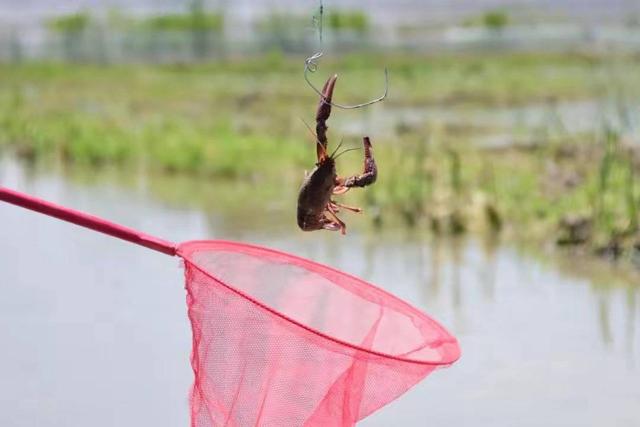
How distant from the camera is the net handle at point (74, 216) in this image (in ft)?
13.7

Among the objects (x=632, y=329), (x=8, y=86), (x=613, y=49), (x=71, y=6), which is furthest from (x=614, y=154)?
(x=71, y=6)

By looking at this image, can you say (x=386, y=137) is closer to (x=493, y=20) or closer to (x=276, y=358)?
(x=493, y=20)

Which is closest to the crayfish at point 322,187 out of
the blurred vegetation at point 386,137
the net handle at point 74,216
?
the net handle at point 74,216

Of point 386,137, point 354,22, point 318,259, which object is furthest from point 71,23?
point 318,259

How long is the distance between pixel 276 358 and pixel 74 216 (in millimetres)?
742

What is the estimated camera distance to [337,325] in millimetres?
5141

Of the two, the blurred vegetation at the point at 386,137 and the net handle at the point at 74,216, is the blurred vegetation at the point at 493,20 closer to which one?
the blurred vegetation at the point at 386,137

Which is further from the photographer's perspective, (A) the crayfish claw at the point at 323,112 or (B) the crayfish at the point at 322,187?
(B) the crayfish at the point at 322,187

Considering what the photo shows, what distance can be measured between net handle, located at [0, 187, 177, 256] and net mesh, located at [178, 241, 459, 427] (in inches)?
9.4

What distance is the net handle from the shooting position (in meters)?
4.17

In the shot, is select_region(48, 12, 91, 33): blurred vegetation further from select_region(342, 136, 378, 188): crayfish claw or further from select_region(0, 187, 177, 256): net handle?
select_region(342, 136, 378, 188): crayfish claw

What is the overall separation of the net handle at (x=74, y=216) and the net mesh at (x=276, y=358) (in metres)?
0.24

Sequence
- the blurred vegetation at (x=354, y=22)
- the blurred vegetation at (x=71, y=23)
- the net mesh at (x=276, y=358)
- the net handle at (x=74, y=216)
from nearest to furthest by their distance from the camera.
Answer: the net handle at (x=74, y=216), the net mesh at (x=276, y=358), the blurred vegetation at (x=354, y=22), the blurred vegetation at (x=71, y=23)

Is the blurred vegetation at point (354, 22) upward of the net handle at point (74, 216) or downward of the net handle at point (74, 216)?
upward
